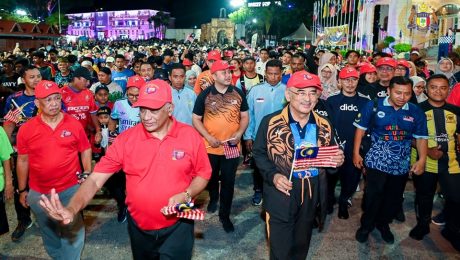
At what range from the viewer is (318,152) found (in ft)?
11.6

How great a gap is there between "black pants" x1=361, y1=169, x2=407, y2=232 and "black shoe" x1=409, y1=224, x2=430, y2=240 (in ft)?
1.44

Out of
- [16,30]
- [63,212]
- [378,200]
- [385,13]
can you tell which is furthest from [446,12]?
[16,30]

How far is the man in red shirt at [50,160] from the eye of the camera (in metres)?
4.20

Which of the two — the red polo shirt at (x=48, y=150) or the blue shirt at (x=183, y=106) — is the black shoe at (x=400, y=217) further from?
the red polo shirt at (x=48, y=150)

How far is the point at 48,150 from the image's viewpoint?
4.23m

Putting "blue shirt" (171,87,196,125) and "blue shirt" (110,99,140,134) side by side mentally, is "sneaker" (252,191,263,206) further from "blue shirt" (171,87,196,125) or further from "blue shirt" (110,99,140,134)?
"blue shirt" (110,99,140,134)

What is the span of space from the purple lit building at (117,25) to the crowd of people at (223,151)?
405ft

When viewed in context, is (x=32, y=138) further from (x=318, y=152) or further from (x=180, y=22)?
(x=180, y=22)

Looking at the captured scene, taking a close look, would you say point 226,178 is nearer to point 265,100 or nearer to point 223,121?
point 223,121

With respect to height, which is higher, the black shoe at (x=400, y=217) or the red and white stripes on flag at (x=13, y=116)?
the red and white stripes on flag at (x=13, y=116)

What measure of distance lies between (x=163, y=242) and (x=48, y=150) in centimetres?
175

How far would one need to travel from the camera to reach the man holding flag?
3.65 metres

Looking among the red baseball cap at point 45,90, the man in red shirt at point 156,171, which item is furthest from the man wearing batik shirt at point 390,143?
the red baseball cap at point 45,90

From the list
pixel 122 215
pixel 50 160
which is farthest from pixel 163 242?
pixel 122 215
